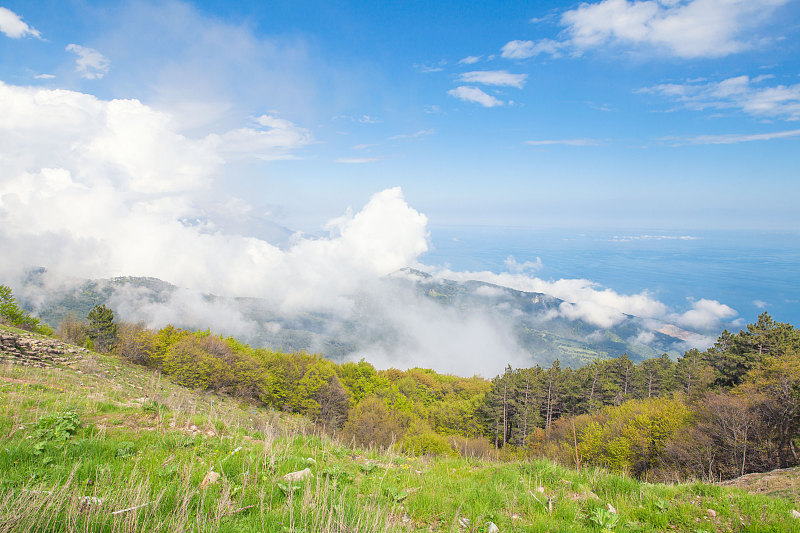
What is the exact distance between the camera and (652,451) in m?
27.8

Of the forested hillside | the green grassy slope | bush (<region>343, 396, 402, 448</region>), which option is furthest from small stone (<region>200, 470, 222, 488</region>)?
bush (<region>343, 396, 402, 448</region>)

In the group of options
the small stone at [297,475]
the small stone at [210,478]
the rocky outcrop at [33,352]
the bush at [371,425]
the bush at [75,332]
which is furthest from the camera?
the bush at [75,332]

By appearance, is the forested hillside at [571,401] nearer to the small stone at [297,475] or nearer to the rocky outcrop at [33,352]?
the small stone at [297,475]

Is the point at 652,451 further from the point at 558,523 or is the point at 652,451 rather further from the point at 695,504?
the point at 558,523

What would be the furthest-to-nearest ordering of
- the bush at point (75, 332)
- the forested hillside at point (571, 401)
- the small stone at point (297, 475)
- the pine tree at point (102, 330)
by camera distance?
the pine tree at point (102, 330) < the bush at point (75, 332) < the forested hillside at point (571, 401) < the small stone at point (297, 475)

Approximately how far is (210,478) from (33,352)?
84.0ft

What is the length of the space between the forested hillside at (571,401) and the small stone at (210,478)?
9.86 m

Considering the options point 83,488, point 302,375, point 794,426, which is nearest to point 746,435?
point 794,426

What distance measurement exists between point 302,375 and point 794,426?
53141 millimetres

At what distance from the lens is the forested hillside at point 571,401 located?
20125 mm

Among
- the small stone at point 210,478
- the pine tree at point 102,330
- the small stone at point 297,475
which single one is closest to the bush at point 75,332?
the pine tree at point 102,330

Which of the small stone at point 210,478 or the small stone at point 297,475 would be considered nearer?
the small stone at point 210,478

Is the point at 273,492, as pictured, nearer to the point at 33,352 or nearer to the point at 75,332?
the point at 33,352

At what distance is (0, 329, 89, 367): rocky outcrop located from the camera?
18.5 meters
